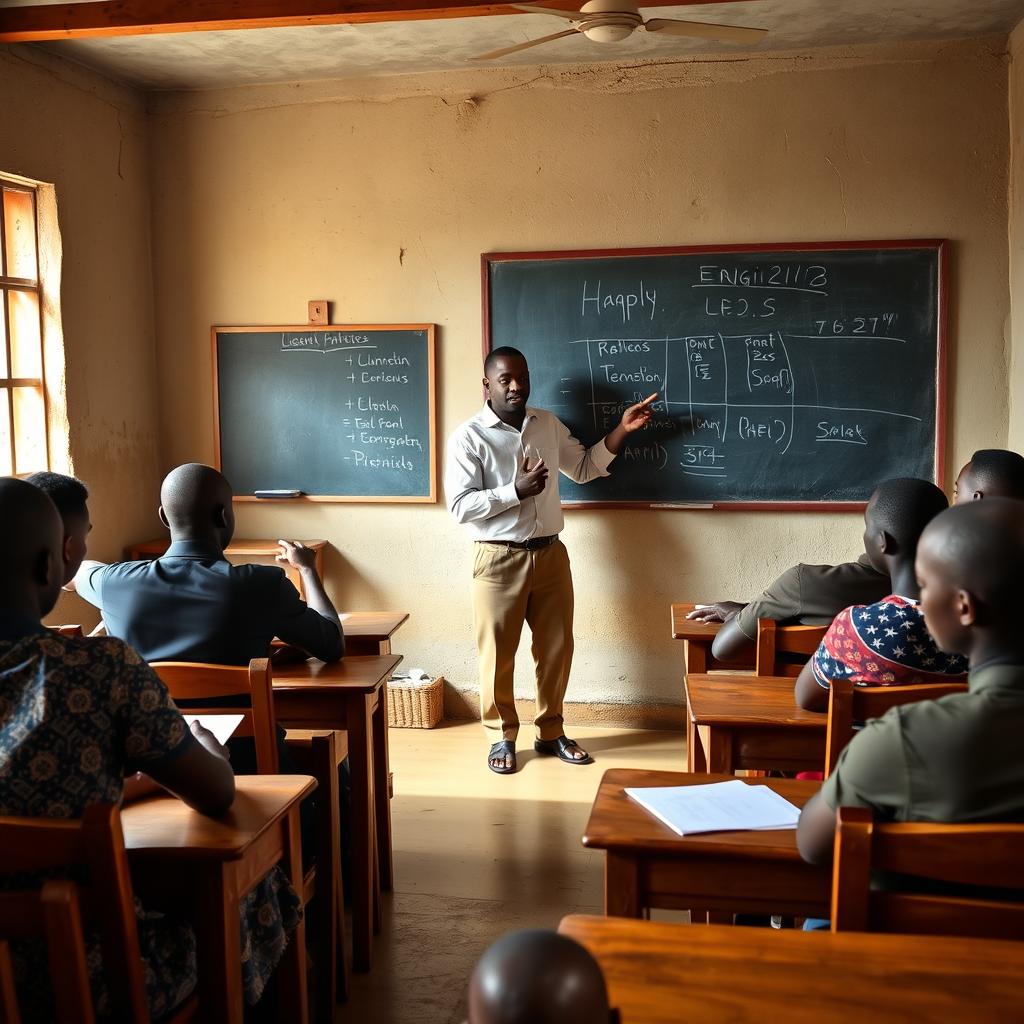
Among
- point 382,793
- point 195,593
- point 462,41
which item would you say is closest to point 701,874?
point 195,593

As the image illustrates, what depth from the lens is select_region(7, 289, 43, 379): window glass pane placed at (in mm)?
4297

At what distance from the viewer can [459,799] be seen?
13.0ft

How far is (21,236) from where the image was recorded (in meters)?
4.33

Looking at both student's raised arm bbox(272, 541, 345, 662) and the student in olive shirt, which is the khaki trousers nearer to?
student's raised arm bbox(272, 541, 345, 662)

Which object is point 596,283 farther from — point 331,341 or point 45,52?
point 45,52

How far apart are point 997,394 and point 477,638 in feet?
7.79

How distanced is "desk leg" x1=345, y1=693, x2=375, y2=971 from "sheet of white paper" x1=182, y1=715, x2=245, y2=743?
2.12ft

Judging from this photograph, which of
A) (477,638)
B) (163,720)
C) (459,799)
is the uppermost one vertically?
(163,720)

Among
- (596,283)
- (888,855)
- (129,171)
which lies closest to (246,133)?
(129,171)

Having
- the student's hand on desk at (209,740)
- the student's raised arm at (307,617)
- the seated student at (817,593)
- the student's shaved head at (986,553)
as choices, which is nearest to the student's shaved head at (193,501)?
the student's raised arm at (307,617)

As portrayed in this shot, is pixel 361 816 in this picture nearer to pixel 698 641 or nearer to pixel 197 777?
pixel 698 641

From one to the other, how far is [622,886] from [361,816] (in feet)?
4.41

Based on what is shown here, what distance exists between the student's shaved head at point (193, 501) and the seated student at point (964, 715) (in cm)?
164

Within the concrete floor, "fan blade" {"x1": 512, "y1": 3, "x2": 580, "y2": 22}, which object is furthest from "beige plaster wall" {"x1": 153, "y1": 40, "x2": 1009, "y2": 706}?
"fan blade" {"x1": 512, "y1": 3, "x2": 580, "y2": 22}
